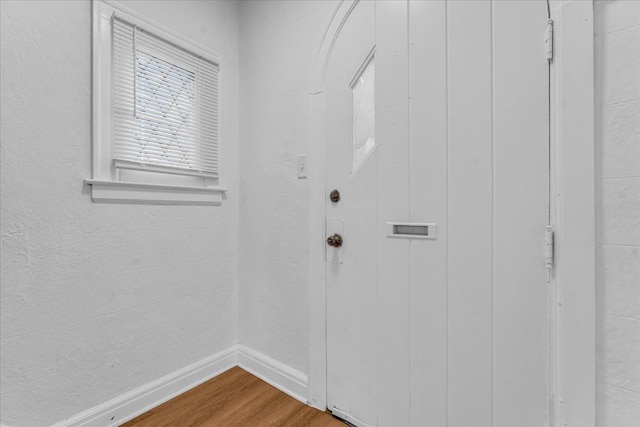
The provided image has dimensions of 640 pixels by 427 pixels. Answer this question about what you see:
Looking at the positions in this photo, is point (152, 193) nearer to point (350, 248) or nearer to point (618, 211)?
point (350, 248)

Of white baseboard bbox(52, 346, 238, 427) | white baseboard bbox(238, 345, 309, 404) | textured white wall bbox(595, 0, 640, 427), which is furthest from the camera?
white baseboard bbox(238, 345, 309, 404)

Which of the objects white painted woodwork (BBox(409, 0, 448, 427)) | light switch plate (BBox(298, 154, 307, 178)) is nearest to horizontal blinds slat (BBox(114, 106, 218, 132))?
light switch plate (BBox(298, 154, 307, 178))

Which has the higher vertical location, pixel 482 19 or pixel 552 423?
pixel 482 19

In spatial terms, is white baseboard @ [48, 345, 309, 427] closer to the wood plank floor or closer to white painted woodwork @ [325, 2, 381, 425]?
the wood plank floor

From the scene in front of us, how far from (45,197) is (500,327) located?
6.22ft

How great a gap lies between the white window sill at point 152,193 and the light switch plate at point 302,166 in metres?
0.59

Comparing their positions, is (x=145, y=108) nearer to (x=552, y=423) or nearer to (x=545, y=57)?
(x=545, y=57)

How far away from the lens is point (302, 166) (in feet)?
5.21

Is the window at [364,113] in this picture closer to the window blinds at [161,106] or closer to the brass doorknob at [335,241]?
the brass doorknob at [335,241]

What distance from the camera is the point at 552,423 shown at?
907mm

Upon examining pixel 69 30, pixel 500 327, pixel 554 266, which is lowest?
pixel 500 327

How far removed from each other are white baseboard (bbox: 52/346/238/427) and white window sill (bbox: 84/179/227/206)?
98 cm

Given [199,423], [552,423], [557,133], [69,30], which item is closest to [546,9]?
[557,133]

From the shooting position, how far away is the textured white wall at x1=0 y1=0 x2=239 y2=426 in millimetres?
1130
